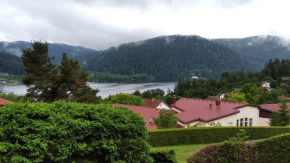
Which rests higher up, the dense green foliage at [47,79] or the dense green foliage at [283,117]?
the dense green foliage at [47,79]

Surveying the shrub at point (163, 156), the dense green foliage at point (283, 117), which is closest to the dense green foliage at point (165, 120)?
the dense green foliage at point (283, 117)

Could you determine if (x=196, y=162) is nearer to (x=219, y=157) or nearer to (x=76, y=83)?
(x=219, y=157)

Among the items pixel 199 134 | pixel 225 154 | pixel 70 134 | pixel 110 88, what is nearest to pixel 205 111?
pixel 199 134

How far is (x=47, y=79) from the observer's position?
2898cm

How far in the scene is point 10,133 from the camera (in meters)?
6.95

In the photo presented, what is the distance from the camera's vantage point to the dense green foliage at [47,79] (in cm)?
2795

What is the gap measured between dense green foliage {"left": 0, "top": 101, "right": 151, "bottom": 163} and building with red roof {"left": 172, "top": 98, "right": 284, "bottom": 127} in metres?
21.8

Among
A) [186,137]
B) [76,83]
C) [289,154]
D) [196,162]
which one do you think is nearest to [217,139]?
[186,137]

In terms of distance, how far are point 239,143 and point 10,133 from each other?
8842 millimetres

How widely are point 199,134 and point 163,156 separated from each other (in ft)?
39.7

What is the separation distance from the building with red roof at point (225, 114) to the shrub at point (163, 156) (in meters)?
20.2

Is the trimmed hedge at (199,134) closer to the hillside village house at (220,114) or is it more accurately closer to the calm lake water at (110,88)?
the hillside village house at (220,114)

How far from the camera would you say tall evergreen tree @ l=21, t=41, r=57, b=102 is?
2820 cm

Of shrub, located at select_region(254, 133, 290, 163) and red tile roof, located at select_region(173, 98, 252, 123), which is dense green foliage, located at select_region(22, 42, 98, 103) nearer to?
red tile roof, located at select_region(173, 98, 252, 123)
